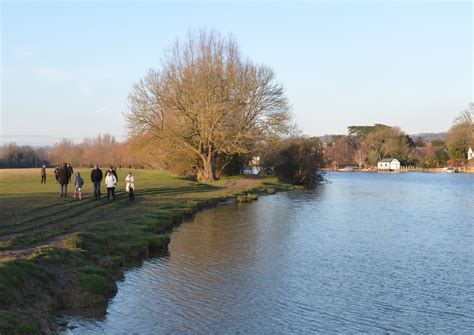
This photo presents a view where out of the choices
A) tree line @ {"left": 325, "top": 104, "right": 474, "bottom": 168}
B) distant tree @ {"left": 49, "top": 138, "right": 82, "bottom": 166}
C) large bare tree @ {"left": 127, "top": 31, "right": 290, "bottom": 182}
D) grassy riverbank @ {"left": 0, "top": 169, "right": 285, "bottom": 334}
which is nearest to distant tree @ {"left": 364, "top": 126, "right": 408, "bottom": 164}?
tree line @ {"left": 325, "top": 104, "right": 474, "bottom": 168}

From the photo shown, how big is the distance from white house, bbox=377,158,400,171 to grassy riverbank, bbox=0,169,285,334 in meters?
118

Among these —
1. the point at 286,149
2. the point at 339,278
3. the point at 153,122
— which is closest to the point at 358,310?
the point at 339,278

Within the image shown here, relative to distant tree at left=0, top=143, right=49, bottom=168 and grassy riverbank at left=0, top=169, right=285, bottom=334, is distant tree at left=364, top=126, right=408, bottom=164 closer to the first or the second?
A: distant tree at left=0, top=143, right=49, bottom=168

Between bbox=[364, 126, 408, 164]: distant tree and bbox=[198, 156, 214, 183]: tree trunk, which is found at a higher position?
bbox=[364, 126, 408, 164]: distant tree

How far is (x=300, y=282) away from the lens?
15.3m

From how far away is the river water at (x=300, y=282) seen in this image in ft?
38.2

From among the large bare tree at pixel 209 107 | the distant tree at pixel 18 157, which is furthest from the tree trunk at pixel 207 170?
the distant tree at pixel 18 157

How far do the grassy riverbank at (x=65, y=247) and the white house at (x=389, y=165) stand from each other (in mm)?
118374

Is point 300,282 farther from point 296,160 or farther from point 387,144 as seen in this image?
A: point 387,144

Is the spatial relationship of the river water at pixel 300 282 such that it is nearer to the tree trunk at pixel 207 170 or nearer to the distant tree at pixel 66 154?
the tree trunk at pixel 207 170

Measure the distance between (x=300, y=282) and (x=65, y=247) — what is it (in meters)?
6.98

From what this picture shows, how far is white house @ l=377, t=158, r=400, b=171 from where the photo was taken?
14262 centimetres

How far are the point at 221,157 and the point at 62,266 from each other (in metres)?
47.6

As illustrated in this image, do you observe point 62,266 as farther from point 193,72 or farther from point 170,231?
point 193,72
